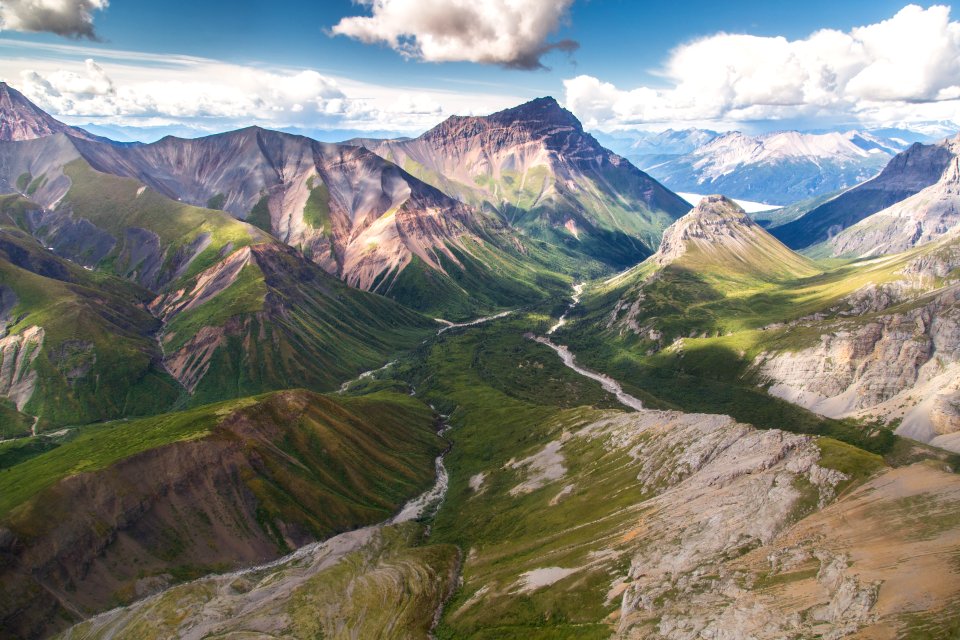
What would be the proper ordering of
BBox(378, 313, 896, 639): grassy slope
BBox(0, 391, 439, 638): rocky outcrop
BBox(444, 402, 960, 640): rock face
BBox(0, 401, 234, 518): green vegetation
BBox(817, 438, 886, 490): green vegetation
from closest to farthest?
BBox(444, 402, 960, 640): rock face, BBox(817, 438, 886, 490): green vegetation, BBox(378, 313, 896, 639): grassy slope, BBox(0, 391, 439, 638): rocky outcrop, BBox(0, 401, 234, 518): green vegetation

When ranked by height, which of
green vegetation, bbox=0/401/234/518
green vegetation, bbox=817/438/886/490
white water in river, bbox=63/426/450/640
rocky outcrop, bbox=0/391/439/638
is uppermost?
green vegetation, bbox=817/438/886/490

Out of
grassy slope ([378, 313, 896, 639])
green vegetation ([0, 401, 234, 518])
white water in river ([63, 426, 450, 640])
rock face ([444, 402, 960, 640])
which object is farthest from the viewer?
green vegetation ([0, 401, 234, 518])

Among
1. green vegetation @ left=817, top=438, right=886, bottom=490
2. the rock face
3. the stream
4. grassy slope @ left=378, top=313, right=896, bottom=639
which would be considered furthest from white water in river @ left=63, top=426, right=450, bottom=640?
green vegetation @ left=817, top=438, right=886, bottom=490

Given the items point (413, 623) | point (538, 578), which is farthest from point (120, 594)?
point (538, 578)

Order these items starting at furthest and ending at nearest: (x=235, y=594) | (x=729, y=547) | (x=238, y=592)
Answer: (x=238, y=592) → (x=235, y=594) → (x=729, y=547)

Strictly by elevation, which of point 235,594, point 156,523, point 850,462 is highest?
point 850,462

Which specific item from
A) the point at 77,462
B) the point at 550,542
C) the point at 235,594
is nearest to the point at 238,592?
the point at 235,594

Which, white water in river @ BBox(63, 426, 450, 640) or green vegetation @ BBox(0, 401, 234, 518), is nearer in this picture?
white water in river @ BBox(63, 426, 450, 640)

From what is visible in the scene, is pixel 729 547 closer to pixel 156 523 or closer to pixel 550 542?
pixel 550 542

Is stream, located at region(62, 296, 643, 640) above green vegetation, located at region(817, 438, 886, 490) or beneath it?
beneath

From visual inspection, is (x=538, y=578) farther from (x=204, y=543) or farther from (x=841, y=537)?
(x=204, y=543)

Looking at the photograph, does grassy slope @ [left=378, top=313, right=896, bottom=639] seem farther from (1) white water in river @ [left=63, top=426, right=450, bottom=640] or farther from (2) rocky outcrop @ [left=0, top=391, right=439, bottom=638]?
(2) rocky outcrop @ [left=0, top=391, right=439, bottom=638]
